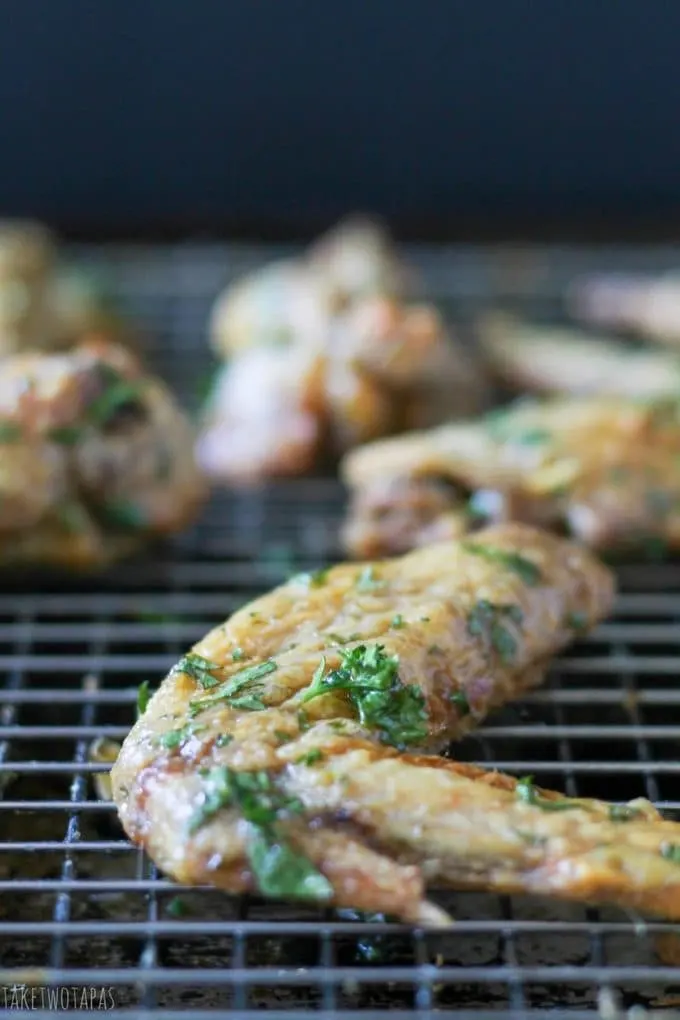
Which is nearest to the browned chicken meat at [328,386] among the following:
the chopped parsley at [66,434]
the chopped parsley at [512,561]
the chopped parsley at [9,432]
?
the chopped parsley at [66,434]

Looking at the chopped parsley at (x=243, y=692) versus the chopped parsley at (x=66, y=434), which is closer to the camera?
the chopped parsley at (x=243, y=692)

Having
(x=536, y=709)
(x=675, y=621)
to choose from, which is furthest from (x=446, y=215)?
(x=536, y=709)

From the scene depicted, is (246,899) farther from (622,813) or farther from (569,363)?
(569,363)

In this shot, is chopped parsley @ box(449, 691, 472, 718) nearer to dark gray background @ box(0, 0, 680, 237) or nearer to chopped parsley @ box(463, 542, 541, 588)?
→ chopped parsley @ box(463, 542, 541, 588)

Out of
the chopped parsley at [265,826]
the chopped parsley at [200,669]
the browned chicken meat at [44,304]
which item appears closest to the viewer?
the chopped parsley at [265,826]

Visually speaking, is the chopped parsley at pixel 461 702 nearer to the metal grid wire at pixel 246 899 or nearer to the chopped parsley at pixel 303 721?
the metal grid wire at pixel 246 899

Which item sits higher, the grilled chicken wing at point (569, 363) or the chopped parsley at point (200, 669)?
the grilled chicken wing at point (569, 363)

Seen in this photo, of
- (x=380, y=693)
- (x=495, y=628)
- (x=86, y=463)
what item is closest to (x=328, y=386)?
(x=86, y=463)
